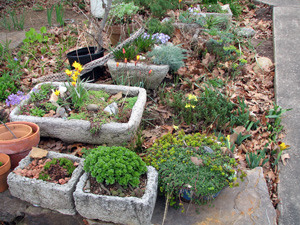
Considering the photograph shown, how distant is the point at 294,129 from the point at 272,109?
345 millimetres

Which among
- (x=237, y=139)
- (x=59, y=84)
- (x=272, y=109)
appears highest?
(x=59, y=84)

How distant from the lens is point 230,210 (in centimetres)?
232

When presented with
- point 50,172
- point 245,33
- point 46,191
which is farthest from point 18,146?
point 245,33

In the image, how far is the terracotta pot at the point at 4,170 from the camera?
2408 mm

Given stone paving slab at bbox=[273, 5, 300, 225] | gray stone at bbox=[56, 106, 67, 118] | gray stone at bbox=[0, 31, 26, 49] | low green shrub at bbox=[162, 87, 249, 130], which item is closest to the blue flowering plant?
low green shrub at bbox=[162, 87, 249, 130]

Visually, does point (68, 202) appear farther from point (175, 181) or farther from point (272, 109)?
point (272, 109)

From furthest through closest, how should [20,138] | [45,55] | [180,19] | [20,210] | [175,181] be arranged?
[180,19] < [45,55] < [20,138] < [20,210] < [175,181]

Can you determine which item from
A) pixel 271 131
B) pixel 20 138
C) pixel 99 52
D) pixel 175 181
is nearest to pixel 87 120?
pixel 20 138

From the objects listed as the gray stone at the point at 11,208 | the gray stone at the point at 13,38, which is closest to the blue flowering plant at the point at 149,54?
the gray stone at the point at 11,208

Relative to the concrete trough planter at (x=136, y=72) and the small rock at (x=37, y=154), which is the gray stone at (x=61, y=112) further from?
the concrete trough planter at (x=136, y=72)

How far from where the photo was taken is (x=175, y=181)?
2195 mm

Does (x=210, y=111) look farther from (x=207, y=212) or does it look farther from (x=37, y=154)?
(x=37, y=154)

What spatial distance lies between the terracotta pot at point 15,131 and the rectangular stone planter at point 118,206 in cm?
92

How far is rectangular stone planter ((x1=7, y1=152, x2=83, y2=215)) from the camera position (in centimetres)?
218
